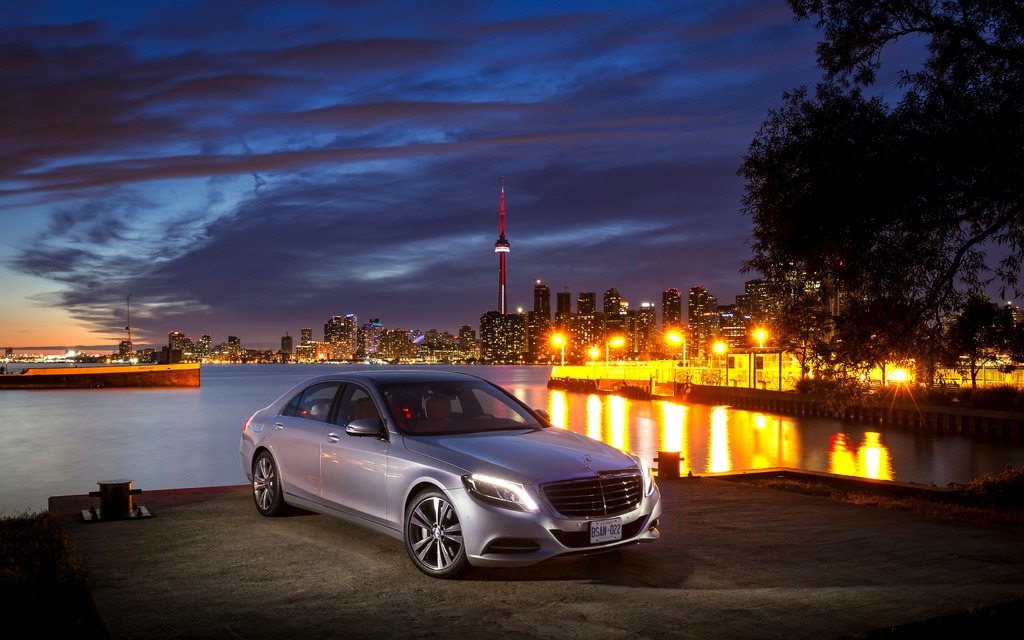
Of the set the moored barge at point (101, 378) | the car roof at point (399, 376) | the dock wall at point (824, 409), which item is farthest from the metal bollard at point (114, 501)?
the moored barge at point (101, 378)

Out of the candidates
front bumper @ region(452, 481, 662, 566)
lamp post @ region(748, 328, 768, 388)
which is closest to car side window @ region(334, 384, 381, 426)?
front bumper @ region(452, 481, 662, 566)

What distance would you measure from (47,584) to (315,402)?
10.0 ft

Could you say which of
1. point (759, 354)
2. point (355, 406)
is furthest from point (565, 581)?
point (759, 354)

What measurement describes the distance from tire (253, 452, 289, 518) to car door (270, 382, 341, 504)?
191mm

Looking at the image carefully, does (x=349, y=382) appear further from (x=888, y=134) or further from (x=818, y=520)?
(x=888, y=134)

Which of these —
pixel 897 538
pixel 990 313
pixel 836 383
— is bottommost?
pixel 897 538

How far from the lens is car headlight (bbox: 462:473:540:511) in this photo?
672 cm

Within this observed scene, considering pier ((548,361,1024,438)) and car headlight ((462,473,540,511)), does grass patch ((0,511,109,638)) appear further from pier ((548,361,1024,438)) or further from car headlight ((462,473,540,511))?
pier ((548,361,1024,438))

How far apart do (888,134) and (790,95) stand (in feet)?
6.25

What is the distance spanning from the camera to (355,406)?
855cm

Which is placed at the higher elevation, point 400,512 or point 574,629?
point 400,512

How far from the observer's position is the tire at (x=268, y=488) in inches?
372

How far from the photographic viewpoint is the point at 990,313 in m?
13.8

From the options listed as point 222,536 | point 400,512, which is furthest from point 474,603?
point 222,536
